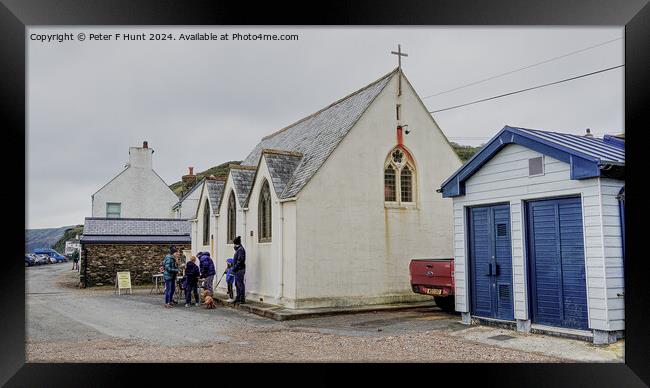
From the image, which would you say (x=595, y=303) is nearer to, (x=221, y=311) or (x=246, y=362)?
(x=246, y=362)

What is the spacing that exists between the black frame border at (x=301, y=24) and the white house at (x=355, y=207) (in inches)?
202

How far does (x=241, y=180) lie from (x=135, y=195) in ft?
33.3

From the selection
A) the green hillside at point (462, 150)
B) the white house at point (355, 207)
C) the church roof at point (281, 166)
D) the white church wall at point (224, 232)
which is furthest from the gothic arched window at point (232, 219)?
the green hillside at point (462, 150)

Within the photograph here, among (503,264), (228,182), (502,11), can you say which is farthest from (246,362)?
(228,182)

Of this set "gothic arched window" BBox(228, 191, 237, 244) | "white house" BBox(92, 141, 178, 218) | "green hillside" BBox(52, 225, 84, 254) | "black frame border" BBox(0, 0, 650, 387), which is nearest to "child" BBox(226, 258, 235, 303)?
"gothic arched window" BBox(228, 191, 237, 244)

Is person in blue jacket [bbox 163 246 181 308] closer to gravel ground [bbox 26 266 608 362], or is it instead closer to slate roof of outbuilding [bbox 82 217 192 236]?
gravel ground [bbox 26 266 608 362]

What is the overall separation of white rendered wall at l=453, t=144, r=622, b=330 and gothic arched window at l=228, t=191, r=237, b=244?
28.0ft

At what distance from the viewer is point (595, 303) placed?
26.4 ft

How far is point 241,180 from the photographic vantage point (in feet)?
55.6

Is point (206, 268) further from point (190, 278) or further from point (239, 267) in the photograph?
point (239, 267)

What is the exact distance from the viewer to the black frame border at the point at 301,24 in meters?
7.86

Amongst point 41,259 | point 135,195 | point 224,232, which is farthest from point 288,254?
point 41,259

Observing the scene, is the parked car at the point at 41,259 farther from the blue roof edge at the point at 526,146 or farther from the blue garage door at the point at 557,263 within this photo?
the blue garage door at the point at 557,263

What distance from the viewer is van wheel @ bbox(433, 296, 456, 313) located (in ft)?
40.6
